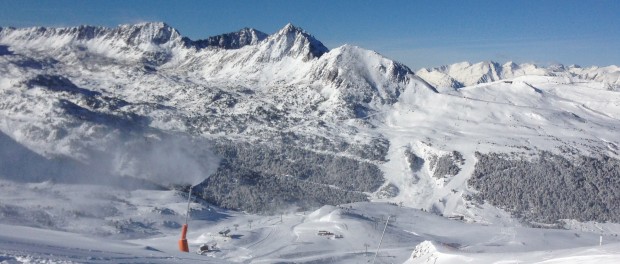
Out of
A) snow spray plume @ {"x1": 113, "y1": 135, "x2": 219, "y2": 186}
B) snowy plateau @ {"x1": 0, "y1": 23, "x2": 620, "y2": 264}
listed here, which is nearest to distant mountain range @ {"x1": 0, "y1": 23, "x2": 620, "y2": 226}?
snow spray plume @ {"x1": 113, "y1": 135, "x2": 219, "y2": 186}

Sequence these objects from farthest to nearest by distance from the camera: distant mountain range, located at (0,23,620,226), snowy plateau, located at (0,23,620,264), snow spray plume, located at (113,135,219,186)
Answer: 1. snow spray plume, located at (113,135,219,186)
2. distant mountain range, located at (0,23,620,226)
3. snowy plateau, located at (0,23,620,264)

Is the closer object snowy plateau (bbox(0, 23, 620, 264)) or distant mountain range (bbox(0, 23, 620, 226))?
snowy plateau (bbox(0, 23, 620, 264))

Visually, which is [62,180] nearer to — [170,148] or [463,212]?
[170,148]

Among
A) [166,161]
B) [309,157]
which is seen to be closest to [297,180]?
[309,157]

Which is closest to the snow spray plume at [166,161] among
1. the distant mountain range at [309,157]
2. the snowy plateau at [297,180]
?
the distant mountain range at [309,157]

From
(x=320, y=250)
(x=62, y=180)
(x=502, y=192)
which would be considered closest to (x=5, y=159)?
(x=62, y=180)

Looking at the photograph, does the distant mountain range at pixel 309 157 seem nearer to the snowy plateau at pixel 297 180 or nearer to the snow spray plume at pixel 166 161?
the snow spray plume at pixel 166 161

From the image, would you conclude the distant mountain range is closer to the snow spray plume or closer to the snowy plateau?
the snow spray plume

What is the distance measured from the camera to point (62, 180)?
443 ft

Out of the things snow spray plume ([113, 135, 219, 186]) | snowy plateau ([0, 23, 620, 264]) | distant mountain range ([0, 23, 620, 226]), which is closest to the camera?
snowy plateau ([0, 23, 620, 264])

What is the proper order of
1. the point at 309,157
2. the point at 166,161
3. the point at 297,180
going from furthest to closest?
the point at 309,157 → the point at 297,180 → the point at 166,161

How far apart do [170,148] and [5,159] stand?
39754mm

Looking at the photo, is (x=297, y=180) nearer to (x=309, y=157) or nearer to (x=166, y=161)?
(x=309, y=157)

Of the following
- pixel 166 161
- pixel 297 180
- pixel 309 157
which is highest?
pixel 309 157
